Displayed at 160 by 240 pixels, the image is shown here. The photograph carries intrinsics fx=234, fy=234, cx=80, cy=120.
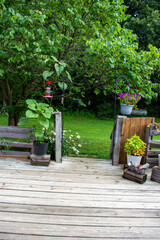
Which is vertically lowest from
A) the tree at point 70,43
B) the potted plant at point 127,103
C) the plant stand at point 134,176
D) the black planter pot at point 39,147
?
the plant stand at point 134,176

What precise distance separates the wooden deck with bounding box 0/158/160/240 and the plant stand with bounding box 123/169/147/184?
0.10 meters

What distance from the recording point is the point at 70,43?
5508mm

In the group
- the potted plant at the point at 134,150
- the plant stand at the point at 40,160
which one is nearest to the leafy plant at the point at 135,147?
the potted plant at the point at 134,150

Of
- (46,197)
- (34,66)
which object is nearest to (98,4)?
(34,66)

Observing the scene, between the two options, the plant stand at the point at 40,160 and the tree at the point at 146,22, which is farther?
the tree at the point at 146,22

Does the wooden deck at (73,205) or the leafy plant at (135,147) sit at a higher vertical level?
the leafy plant at (135,147)

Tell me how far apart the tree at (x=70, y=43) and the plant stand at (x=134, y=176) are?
6.27 ft

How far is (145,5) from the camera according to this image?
642 inches

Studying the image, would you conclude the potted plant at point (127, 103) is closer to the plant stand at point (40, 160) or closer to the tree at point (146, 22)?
the plant stand at point (40, 160)

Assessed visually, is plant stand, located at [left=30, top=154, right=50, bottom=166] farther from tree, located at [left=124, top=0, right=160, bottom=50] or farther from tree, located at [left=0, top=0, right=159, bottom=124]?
tree, located at [left=124, top=0, right=160, bottom=50]

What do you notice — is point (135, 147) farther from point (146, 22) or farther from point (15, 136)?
point (146, 22)

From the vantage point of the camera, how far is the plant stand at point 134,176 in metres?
3.70

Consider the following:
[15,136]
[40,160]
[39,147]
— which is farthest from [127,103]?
[15,136]

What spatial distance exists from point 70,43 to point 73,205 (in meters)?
3.90
